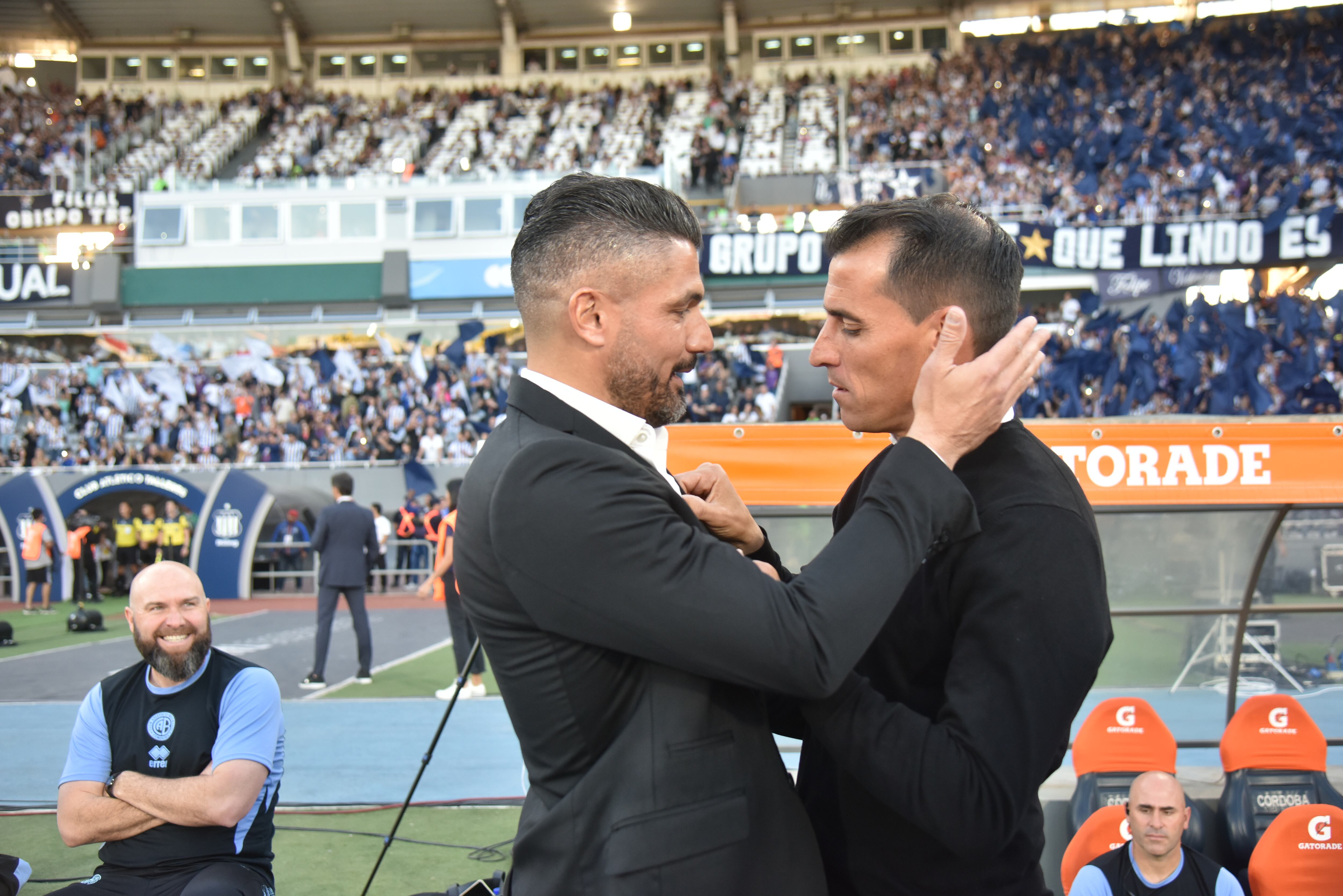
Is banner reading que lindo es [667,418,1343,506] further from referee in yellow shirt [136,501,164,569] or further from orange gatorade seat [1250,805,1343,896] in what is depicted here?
referee in yellow shirt [136,501,164,569]

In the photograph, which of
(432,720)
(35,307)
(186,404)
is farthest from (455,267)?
(432,720)

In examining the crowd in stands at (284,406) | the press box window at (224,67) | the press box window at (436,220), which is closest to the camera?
the crowd in stands at (284,406)

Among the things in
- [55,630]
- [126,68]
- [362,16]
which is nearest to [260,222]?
[362,16]

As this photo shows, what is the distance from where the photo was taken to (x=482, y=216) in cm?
3306

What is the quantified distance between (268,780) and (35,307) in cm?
3536

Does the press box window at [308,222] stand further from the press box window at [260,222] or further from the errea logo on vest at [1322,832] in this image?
the errea logo on vest at [1322,832]

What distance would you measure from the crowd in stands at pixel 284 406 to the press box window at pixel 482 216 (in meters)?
7.38

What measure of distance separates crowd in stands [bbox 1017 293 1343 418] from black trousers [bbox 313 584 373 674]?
37.6ft

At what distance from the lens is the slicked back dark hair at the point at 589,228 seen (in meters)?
1.56

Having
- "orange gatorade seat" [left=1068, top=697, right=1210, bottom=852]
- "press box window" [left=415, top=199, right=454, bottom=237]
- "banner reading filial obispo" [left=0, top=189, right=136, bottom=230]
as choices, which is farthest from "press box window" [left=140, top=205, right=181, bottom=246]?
"orange gatorade seat" [left=1068, top=697, right=1210, bottom=852]

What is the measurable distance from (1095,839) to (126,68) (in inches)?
1979

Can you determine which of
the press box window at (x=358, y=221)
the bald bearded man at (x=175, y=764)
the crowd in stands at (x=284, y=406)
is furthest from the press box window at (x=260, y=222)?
the bald bearded man at (x=175, y=764)

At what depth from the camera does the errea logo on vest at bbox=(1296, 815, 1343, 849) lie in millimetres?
4082

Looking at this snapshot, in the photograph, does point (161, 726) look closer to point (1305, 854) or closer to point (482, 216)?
point (1305, 854)
